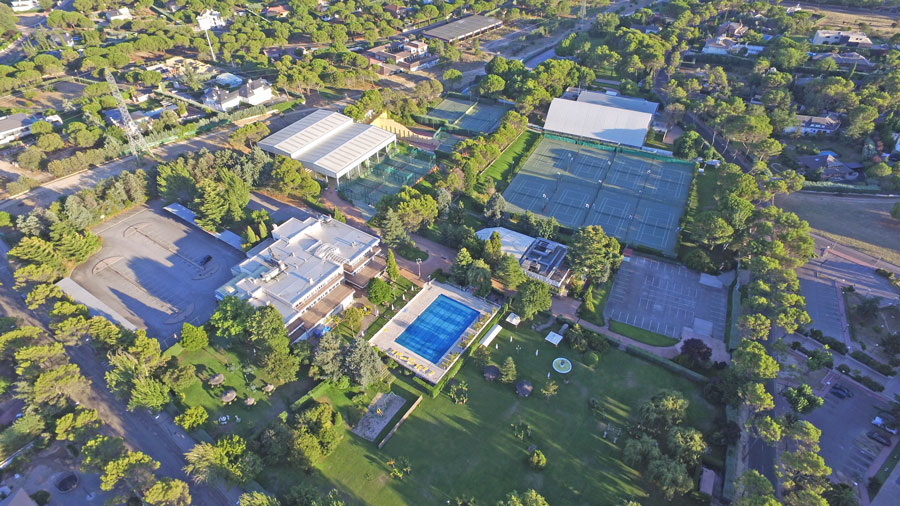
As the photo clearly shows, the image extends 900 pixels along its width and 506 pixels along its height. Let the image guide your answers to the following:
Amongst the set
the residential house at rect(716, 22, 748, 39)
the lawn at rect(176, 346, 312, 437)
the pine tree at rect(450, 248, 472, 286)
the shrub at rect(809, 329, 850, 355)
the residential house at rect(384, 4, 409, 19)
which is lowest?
the lawn at rect(176, 346, 312, 437)

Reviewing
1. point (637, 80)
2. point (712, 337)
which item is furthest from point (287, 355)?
point (637, 80)

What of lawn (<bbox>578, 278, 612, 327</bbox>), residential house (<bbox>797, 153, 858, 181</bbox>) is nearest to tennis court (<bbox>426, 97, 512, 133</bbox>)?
lawn (<bbox>578, 278, 612, 327</bbox>)

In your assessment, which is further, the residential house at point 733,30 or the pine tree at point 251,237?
the residential house at point 733,30

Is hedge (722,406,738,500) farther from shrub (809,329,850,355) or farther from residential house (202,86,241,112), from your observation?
residential house (202,86,241,112)

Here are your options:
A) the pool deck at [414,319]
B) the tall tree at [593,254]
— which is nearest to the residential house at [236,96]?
the pool deck at [414,319]

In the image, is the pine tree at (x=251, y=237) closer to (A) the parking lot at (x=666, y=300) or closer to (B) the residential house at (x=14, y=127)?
(A) the parking lot at (x=666, y=300)

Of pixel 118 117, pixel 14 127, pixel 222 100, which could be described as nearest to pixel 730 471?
pixel 222 100
